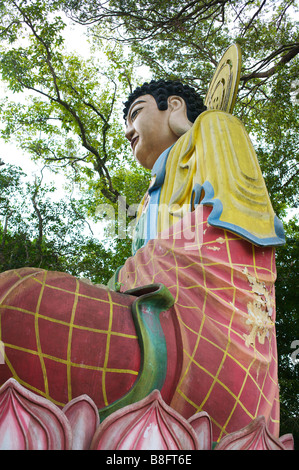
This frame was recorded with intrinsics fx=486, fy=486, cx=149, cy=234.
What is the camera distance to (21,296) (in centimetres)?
158

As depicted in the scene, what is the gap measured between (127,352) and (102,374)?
0.11 m

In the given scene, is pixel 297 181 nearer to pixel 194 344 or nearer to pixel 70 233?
pixel 70 233

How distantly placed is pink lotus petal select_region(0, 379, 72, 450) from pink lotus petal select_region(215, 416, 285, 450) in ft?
1.52

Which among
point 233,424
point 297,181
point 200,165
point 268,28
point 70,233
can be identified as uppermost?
point 268,28

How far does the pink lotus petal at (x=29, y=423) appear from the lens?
1.23m

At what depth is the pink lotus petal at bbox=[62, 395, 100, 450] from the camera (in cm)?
134

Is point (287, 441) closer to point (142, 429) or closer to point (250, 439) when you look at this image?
point (250, 439)

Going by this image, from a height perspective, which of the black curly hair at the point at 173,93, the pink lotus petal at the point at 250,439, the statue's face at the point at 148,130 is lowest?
the pink lotus petal at the point at 250,439

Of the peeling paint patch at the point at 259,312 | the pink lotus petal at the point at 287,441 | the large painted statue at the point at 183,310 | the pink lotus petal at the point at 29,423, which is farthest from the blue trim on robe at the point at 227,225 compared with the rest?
the pink lotus petal at the point at 29,423

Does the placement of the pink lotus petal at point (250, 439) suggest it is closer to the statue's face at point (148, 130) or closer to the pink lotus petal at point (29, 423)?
the pink lotus petal at point (29, 423)

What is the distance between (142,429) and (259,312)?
0.99 metres

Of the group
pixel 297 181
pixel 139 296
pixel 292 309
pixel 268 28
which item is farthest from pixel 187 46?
pixel 139 296

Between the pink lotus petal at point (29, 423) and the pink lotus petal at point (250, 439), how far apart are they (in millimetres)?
463

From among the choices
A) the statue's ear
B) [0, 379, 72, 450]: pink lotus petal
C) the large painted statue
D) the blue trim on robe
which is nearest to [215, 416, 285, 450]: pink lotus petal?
the large painted statue
